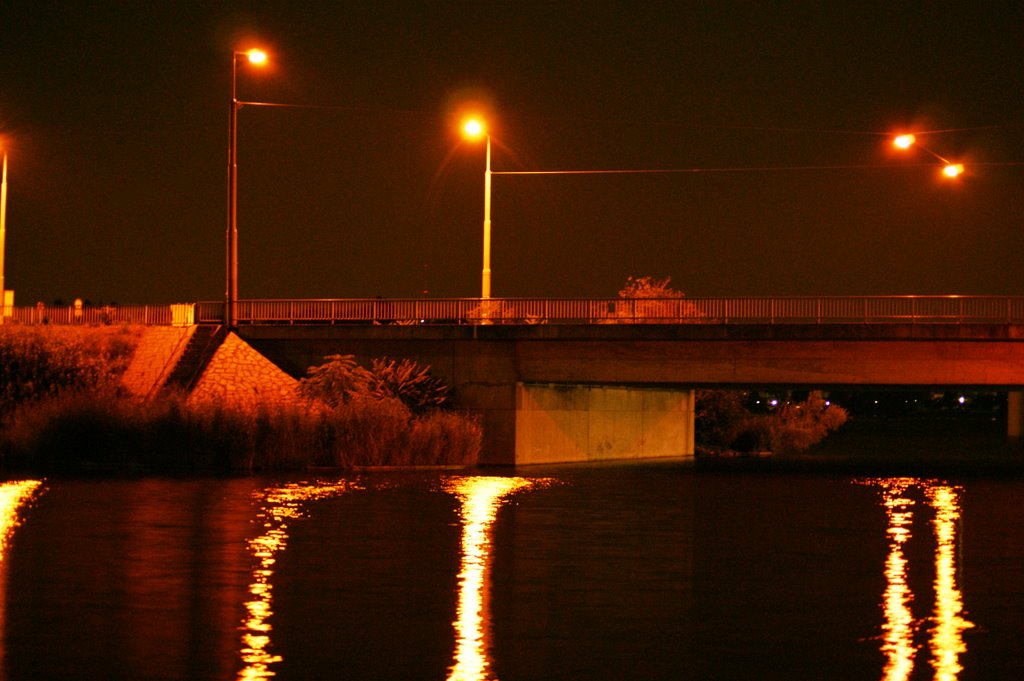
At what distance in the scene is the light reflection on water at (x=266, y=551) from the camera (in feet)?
43.0

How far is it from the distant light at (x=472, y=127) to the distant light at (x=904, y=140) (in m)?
12.2

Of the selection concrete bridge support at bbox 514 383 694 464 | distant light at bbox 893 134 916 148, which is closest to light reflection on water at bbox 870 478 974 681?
distant light at bbox 893 134 916 148

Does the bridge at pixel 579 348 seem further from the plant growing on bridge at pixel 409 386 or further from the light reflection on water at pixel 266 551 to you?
the light reflection on water at pixel 266 551

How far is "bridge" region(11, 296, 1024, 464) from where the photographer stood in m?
45.7

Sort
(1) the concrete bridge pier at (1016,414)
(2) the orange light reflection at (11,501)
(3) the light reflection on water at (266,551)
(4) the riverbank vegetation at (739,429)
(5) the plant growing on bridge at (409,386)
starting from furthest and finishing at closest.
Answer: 1. (1) the concrete bridge pier at (1016,414)
2. (4) the riverbank vegetation at (739,429)
3. (5) the plant growing on bridge at (409,386)
4. (2) the orange light reflection at (11,501)
5. (3) the light reflection on water at (266,551)

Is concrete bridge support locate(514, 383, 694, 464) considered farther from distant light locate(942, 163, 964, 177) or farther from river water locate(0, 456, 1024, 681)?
river water locate(0, 456, 1024, 681)

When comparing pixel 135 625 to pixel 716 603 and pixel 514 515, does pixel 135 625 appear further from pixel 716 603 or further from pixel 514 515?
pixel 514 515

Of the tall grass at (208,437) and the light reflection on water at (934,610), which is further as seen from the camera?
the tall grass at (208,437)

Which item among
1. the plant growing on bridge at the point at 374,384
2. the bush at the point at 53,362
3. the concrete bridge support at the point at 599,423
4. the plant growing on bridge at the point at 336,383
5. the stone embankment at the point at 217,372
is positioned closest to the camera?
the plant growing on bridge at the point at 336,383

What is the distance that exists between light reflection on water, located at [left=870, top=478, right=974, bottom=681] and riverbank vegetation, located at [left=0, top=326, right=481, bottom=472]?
1752cm

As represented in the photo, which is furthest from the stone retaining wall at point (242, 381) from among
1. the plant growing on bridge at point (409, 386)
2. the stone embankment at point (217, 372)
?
the plant growing on bridge at point (409, 386)

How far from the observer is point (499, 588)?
1756cm

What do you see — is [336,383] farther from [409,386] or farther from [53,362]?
[53,362]

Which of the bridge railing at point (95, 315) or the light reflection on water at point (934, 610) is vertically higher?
the bridge railing at point (95, 315)
